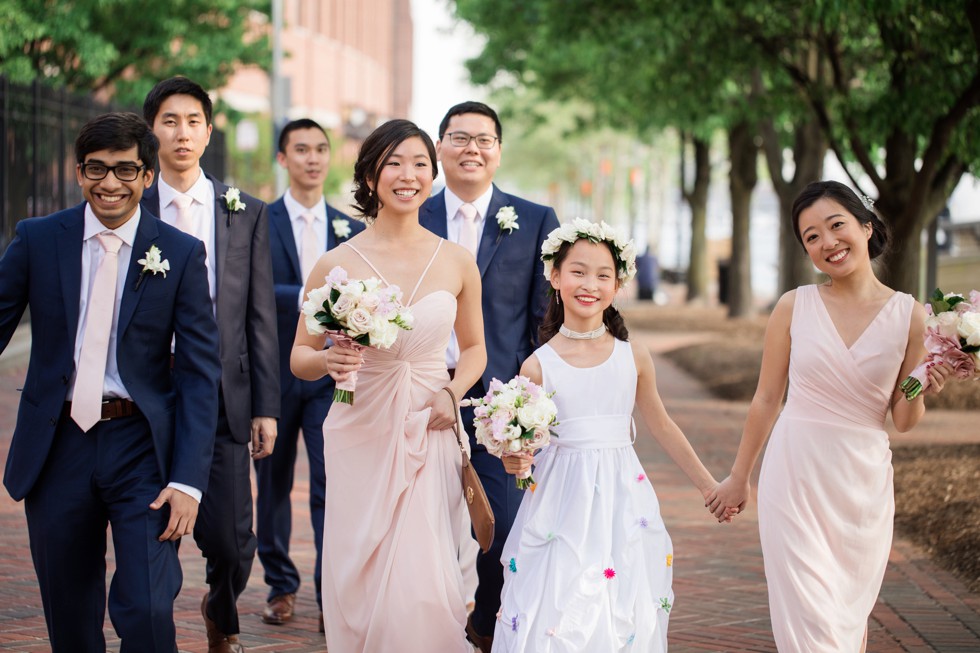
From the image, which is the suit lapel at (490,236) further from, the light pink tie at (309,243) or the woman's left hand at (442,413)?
the light pink tie at (309,243)

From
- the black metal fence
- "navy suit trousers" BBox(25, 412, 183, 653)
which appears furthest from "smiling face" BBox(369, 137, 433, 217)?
the black metal fence

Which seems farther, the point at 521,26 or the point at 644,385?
the point at 521,26

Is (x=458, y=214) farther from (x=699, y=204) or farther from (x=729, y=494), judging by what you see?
(x=699, y=204)

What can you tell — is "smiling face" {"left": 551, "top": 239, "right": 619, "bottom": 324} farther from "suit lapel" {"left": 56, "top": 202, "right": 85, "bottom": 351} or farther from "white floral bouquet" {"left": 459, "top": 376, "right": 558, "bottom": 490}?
"suit lapel" {"left": 56, "top": 202, "right": 85, "bottom": 351}

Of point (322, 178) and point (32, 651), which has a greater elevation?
point (322, 178)

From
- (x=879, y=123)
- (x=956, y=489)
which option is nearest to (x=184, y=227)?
(x=956, y=489)

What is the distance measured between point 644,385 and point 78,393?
2111mm

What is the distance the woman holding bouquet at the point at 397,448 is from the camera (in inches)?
198

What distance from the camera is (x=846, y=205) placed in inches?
201

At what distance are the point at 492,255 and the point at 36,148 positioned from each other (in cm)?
1398

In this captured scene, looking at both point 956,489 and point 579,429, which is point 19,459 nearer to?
point 579,429

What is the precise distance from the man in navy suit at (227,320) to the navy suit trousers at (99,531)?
116 cm

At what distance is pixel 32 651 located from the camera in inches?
239

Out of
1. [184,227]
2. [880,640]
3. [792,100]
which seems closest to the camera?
[184,227]
